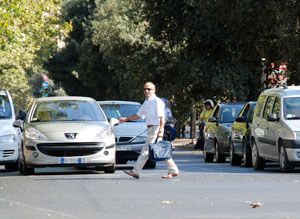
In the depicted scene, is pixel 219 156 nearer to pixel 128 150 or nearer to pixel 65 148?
pixel 128 150

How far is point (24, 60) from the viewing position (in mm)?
49750

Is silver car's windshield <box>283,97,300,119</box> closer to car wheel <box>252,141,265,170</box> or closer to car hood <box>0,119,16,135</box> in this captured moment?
car wheel <box>252,141,265,170</box>

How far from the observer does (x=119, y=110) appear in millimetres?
26141

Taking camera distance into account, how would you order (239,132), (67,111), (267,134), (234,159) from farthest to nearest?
(234,159) < (239,132) < (267,134) < (67,111)

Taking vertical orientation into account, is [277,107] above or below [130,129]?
above

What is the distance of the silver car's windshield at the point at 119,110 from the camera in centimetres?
2598

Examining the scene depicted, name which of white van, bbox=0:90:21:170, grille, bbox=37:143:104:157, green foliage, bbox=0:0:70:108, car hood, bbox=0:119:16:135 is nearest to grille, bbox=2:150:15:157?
white van, bbox=0:90:21:170

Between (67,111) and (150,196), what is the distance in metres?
6.97

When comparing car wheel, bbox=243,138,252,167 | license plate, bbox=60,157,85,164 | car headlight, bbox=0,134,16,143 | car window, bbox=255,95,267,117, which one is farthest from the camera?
car wheel, bbox=243,138,252,167

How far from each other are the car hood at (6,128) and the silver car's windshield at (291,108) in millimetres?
5992

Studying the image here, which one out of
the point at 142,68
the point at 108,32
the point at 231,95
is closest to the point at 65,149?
the point at 231,95

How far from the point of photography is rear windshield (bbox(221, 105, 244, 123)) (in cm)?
2948

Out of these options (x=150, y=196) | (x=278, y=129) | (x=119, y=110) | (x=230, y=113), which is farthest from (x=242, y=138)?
(x=150, y=196)

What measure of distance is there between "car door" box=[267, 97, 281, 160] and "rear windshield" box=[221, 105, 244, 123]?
6.28m
